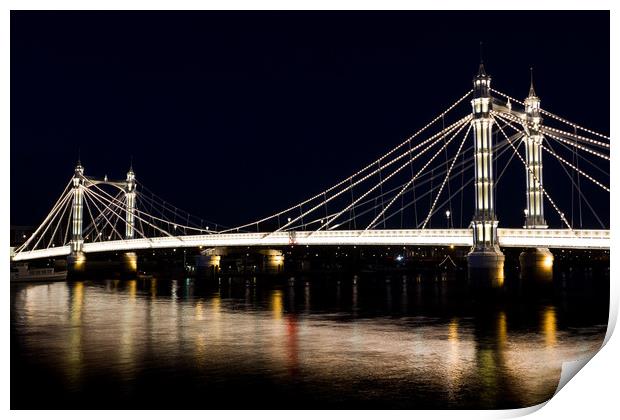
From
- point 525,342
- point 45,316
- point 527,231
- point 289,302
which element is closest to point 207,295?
point 289,302

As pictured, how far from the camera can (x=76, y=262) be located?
69.8 metres

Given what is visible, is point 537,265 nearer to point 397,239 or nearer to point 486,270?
point 486,270

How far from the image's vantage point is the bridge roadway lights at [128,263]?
233 feet

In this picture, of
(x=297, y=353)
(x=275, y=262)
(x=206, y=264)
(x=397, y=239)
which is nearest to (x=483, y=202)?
(x=397, y=239)

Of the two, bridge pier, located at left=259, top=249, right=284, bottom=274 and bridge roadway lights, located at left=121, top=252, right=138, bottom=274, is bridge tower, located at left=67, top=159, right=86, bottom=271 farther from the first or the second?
bridge pier, located at left=259, top=249, right=284, bottom=274

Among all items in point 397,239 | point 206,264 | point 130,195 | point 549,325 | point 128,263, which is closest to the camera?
point 549,325

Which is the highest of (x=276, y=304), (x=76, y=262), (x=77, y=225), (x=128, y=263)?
(x=77, y=225)

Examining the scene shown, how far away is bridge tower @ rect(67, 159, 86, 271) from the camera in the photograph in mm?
69938

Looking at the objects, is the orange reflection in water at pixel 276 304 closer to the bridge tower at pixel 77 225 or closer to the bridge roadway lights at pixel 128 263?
the bridge roadway lights at pixel 128 263

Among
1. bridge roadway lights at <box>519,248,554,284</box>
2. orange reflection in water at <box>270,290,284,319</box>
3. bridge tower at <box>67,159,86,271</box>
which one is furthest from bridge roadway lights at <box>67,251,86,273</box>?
bridge roadway lights at <box>519,248,554,284</box>

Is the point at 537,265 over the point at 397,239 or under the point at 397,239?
under

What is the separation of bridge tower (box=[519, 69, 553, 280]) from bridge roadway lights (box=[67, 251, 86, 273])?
38.5 meters

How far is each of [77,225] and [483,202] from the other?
4413cm

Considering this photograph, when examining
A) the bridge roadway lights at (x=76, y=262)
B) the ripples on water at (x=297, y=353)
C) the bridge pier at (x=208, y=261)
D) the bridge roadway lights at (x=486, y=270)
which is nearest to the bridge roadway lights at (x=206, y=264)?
the bridge pier at (x=208, y=261)
